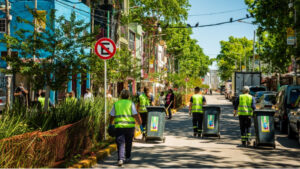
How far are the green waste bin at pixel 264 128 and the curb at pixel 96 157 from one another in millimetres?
3971

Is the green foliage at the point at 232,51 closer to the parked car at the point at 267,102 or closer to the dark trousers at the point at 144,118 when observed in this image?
the parked car at the point at 267,102

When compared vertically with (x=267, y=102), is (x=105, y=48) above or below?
above

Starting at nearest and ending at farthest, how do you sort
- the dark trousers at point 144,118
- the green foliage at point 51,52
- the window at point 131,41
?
the green foliage at point 51,52
the dark trousers at point 144,118
the window at point 131,41

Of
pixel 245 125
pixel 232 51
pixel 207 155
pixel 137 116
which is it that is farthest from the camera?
pixel 232 51

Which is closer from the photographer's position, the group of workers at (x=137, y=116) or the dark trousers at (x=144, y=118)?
the group of workers at (x=137, y=116)

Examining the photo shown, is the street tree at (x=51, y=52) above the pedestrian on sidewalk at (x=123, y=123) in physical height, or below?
above

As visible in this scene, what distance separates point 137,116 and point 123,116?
360 mm

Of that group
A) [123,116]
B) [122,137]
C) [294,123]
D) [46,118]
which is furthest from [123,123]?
[294,123]

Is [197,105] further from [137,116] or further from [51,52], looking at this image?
[51,52]

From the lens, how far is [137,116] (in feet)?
26.8

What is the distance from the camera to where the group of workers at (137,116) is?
7.95 metres

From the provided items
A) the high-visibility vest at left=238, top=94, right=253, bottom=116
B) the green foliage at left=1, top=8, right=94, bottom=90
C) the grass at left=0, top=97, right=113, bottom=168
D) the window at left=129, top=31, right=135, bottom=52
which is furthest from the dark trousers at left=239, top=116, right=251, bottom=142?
the window at left=129, top=31, right=135, bottom=52

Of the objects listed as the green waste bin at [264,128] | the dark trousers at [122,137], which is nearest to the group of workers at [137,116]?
the dark trousers at [122,137]

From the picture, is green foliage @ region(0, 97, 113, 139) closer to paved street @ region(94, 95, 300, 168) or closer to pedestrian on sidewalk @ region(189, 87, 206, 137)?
paved street @ region(94, 95, 300, 168)
